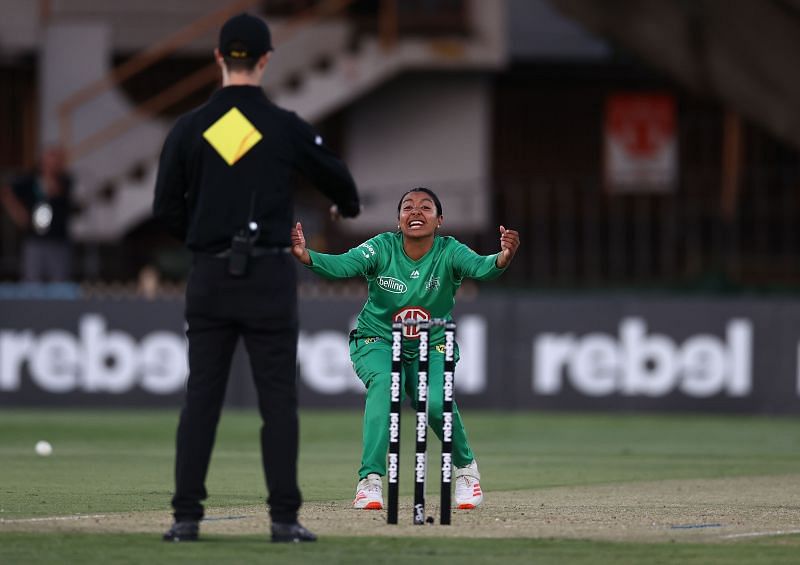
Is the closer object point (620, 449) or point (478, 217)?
point (620, 449)

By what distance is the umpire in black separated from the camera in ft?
25.5

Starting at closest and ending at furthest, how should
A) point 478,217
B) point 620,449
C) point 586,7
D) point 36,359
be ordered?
point 620,449
point 36,359
point 586,7
point 478,217

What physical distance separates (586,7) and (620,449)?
7.96m

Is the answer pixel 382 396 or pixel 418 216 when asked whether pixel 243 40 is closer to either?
pixel 418 216

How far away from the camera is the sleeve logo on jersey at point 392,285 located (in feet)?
32.2

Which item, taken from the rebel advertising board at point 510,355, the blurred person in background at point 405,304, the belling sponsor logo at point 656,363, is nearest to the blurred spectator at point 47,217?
the rebel advertising board at point 510,355

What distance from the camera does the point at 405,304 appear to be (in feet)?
32.3

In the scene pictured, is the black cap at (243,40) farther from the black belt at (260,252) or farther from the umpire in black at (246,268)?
the black belt at (260,252)

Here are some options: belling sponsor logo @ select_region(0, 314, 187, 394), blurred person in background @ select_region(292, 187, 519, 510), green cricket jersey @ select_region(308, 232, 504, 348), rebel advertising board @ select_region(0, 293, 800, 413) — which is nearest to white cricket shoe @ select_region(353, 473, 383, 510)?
blurred person in background @ select_region(292, 187, 519, 510)

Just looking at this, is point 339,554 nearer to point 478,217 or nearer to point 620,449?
point 620,449

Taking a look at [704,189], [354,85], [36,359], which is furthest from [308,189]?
[36,359]

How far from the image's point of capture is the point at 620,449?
51.3ft

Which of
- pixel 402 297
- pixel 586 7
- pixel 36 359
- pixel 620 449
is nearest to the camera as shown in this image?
pixel 402 297

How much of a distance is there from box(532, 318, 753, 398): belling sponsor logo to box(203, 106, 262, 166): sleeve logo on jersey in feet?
41.6
